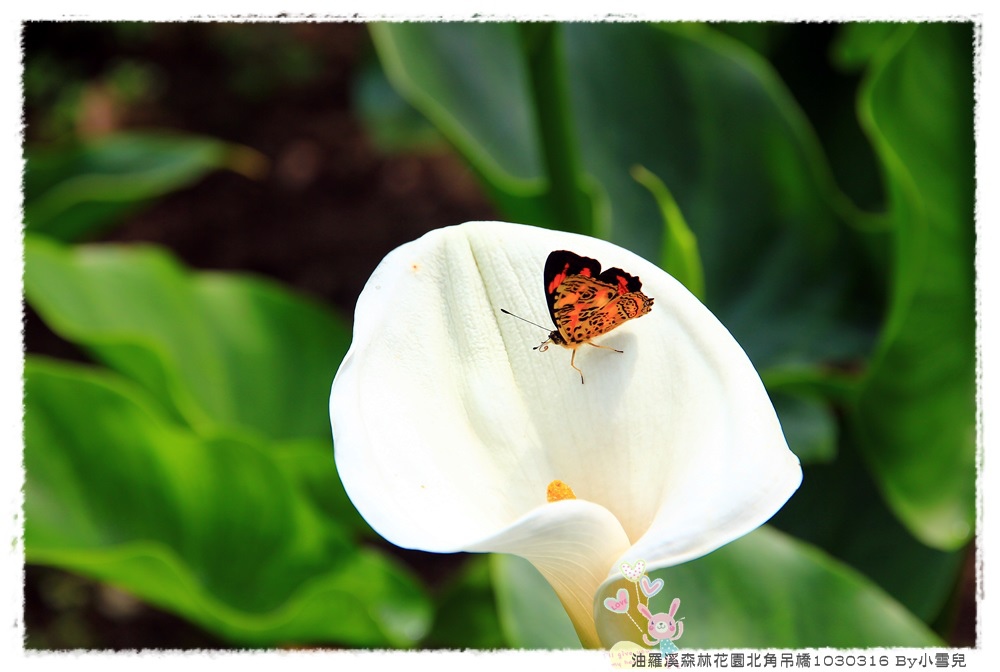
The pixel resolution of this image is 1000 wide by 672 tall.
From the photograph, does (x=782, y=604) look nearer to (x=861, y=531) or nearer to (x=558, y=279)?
(x=861, y=531)

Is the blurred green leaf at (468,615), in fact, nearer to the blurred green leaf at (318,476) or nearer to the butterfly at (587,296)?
the blurred green leaf at (318,476)

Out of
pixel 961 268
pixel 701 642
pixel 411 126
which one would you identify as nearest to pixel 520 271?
pixel 701 642

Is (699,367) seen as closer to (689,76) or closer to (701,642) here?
(701,642)

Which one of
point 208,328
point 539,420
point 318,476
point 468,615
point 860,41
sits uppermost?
point 860,41

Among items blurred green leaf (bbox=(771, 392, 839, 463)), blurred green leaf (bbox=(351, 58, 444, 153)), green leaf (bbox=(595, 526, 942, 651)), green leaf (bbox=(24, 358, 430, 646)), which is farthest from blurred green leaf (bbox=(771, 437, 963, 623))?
blurred green leaf (bbox=(351, 58, 444, 153))

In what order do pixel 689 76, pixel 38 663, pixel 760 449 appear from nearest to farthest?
pixel 760 449, pixel 38 663, pixel 689 76

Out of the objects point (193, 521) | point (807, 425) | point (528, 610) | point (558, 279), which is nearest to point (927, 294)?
point (807, 425)

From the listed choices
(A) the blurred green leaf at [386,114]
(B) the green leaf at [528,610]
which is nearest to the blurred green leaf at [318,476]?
(B) the green leaf at [528,610]

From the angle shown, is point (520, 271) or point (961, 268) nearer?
point (520, 271)
